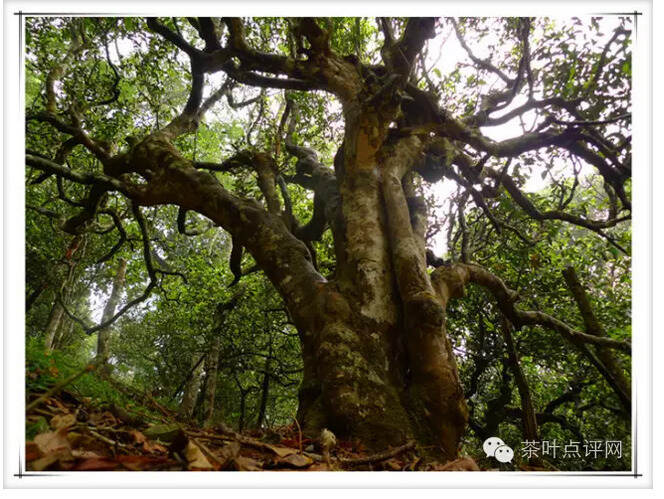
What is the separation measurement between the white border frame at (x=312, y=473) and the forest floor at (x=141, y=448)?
0.05 meters

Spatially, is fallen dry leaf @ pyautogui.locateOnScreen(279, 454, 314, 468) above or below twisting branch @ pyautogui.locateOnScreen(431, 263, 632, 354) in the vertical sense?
below

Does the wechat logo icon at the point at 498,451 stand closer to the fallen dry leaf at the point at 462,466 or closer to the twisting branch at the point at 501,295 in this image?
the fallen dry leaf at the point at 462,466

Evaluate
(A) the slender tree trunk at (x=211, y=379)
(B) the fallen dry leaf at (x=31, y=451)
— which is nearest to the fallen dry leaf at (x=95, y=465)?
(B) the fallen dry leaf at (x=31, y=451)

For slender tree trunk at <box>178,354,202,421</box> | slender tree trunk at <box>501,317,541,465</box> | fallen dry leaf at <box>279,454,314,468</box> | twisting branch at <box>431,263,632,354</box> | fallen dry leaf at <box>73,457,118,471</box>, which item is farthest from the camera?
slender tree trunk at <box>178,354,202,421</box>

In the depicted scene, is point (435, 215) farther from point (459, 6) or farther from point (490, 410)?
point (459, 6)

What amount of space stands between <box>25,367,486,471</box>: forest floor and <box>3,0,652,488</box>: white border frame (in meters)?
0.05

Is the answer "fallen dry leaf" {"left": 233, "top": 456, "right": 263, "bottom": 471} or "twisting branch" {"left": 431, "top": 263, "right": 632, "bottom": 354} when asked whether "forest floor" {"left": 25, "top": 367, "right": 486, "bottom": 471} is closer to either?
"fallen dry leaf" {"left": 233, "top": 456, "right": 263, "bottom": 471}

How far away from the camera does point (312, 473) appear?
Result: 1.35 meters

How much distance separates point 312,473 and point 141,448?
0.60 meters

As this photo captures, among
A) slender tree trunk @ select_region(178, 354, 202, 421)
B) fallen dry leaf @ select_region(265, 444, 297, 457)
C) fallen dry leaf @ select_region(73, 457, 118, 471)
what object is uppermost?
fallen dry leaf @ select_region(73, 457, 118, 471)

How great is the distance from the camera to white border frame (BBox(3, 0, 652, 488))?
4.16 feet

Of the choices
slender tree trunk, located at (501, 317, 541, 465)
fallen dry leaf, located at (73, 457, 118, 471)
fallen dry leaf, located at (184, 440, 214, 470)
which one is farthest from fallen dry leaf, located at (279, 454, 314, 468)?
slender tree trunk, located at (501, 317, 541, 465)

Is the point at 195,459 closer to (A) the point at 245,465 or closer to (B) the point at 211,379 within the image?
(A) the point at 245,465

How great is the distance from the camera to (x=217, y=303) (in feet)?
26.5
